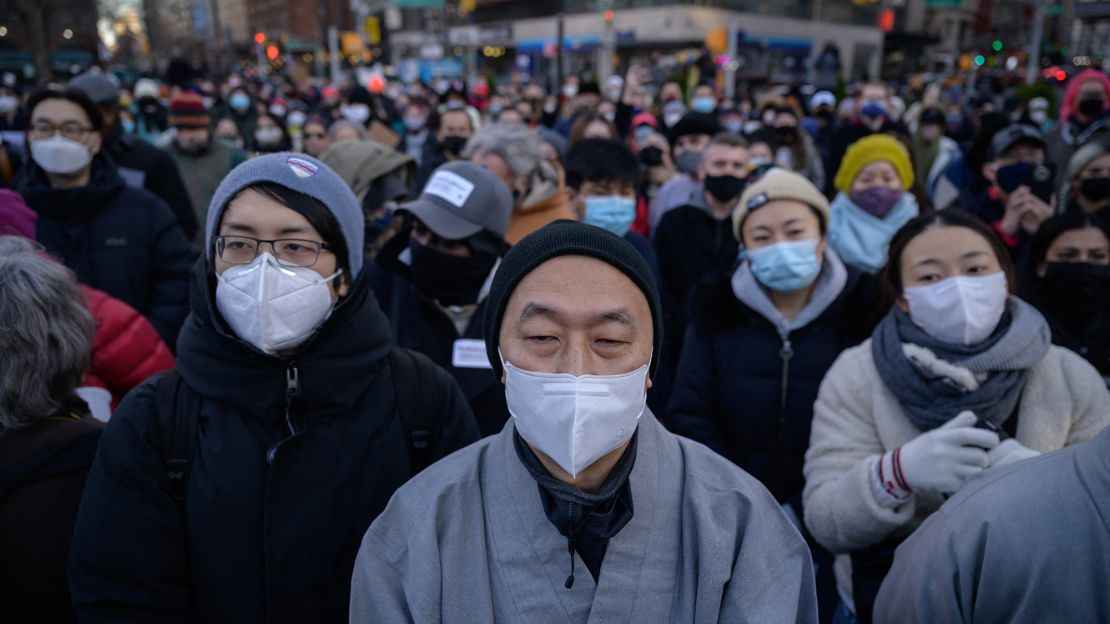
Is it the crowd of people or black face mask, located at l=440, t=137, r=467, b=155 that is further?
black face mask, located at l=440, t=137, r=467, b=155

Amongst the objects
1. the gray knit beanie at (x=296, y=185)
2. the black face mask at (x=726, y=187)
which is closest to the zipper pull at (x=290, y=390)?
the gray knit beanie at (x=296, y=185)

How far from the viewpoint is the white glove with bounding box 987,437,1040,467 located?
6.48 ft

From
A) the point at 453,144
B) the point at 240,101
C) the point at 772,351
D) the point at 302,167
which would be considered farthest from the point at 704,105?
the point at 302,167

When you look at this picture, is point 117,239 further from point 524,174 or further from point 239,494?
point 239,494

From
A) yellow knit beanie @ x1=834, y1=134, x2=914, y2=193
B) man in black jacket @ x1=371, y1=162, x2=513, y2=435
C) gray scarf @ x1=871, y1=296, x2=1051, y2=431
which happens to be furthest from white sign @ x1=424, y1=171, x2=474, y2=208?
yellow knit beanie @ x1=834, y1=134, x2=914, y2=193

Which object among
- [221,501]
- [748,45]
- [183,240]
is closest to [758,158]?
[183,240]

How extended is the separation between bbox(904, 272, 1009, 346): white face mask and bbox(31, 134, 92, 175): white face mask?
3.97 meters

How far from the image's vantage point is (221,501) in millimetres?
1771

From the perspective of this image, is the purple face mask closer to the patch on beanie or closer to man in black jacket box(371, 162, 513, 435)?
man in black jacket box(371, 162, 513, 435)

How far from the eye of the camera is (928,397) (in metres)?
2.26

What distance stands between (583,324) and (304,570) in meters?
1.01

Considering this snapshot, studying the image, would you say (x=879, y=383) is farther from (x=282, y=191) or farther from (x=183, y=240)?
(x=183, y=240)

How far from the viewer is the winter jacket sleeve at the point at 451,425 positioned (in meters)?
2.06

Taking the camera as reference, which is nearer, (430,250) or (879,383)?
(879,383)
